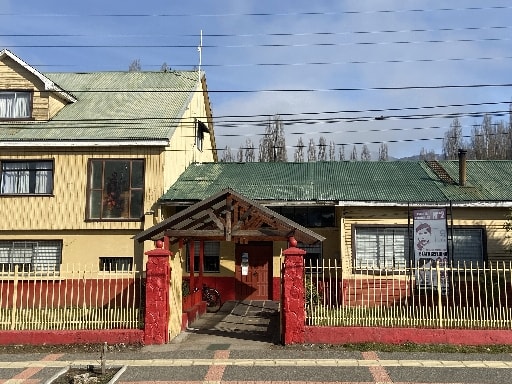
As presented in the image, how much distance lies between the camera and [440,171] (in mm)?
21031

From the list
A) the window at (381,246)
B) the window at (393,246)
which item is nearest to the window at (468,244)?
the window at (393,246)

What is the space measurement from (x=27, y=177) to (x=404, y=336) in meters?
15.0

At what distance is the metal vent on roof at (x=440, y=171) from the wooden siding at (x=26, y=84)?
16.9m

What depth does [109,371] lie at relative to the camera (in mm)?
9766

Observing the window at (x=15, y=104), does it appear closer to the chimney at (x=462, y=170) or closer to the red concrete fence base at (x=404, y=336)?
the red concrete fence base at (x=404, y=336)

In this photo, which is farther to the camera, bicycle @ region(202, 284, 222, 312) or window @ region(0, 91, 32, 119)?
window @ region(0, 91, 32, 119)

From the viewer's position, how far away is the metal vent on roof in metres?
20.0

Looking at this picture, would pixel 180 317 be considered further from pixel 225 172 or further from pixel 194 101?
pixel 194 101

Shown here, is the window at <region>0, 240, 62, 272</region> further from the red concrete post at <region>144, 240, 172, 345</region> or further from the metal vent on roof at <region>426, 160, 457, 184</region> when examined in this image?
the metal vent on roof at <region>426, 160, 457, 184</region>

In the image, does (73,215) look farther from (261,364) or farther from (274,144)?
(274,144)

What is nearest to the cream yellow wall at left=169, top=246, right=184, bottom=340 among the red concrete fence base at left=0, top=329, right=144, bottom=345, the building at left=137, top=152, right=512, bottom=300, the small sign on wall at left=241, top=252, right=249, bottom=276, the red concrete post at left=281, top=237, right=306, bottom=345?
the red concrete fence base at left=0, top=329, right=144, bottom=345

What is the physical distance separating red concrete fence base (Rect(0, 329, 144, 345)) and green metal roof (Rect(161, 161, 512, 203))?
7.09 meters

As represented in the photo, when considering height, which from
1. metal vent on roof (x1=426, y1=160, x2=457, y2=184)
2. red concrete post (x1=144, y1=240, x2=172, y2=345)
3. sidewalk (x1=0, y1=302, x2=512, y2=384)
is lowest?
sidewalk (x1=0, y1=302, x2=512, y2=384)

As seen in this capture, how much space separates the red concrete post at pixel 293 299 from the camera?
1173cm
